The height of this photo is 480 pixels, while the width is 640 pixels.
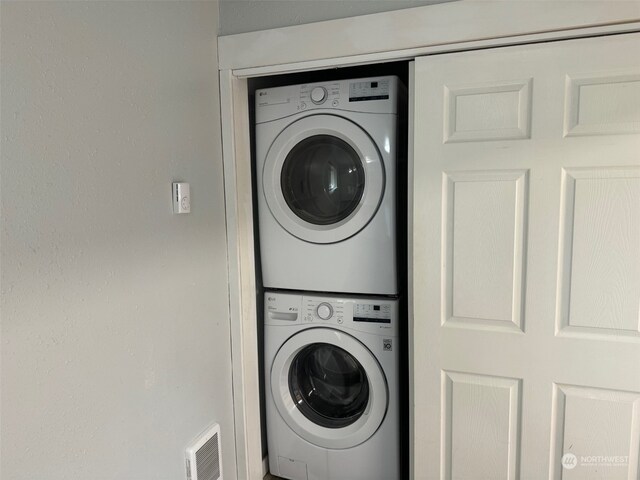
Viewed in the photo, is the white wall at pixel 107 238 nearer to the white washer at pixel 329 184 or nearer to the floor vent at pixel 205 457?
the floor vent at pixel 205 457

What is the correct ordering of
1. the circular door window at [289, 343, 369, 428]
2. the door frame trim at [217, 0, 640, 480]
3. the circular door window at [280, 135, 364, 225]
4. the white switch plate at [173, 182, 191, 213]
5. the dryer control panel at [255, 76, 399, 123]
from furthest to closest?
the circular door window at [289, 343, 369, 428] < the circular door window at [280, 135, 364, 225] < the dryer control panel at [255, 76, 399, 123] < the white switch plate at [173, 182, 191, 213] < the door frame trim at [217, 0, 640, 480]

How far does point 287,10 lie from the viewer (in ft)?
5.23

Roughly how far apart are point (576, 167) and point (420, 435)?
3.50ft

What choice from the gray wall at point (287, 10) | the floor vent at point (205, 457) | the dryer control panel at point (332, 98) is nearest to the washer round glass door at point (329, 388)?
the floor vent at point (205, 457)

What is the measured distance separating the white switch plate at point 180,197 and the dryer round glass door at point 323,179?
1.48 ft

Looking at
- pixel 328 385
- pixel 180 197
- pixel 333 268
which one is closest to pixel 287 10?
pixel 180 197

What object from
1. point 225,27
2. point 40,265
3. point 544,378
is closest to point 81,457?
point 40,265

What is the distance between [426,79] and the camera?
1.46m

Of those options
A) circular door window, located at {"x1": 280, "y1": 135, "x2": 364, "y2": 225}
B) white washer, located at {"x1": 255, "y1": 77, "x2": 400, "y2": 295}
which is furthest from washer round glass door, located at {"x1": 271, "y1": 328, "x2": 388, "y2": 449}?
→ circular door window, located at {"x1": 280, "y1": 135, "x2": 364, "y2": 225}

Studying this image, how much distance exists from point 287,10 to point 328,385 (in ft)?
5.24

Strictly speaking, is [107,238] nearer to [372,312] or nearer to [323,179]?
[323,179]

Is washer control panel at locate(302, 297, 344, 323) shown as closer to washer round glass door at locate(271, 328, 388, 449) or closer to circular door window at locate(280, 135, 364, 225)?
washer round glass door at locate(271, 328, 388, 449)

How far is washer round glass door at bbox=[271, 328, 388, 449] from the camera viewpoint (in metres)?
1.88

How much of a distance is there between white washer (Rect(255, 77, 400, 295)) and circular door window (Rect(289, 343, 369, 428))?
0.34m
